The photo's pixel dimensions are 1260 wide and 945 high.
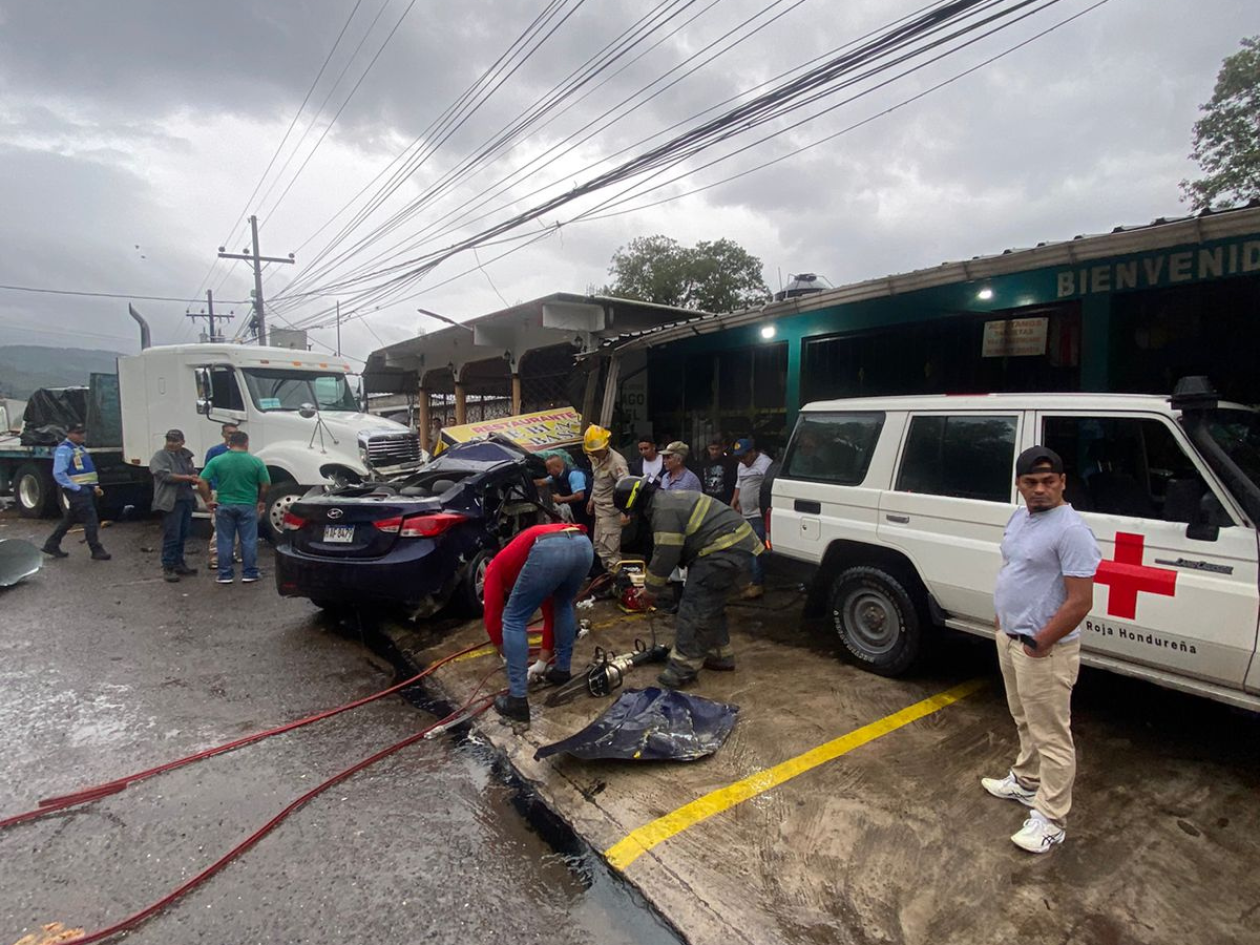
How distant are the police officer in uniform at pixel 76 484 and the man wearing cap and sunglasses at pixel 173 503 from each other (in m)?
1.27

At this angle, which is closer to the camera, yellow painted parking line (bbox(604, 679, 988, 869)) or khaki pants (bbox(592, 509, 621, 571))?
yellow painted parking line (bbox(604, 679, 988, 869))

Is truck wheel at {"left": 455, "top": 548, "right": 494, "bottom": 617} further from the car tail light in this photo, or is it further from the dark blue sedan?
the car tail light

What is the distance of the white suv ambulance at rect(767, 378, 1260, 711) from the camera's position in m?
2.88

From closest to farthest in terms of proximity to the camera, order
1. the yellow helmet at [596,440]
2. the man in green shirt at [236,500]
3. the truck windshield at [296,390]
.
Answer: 1. the yellow helmet at [596,440]
2. the man in green shirt at [236,500]
3. the truck windshield at [296,390]

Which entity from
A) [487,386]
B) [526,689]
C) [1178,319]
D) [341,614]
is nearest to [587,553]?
[526,689]

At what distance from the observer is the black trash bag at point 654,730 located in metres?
3.22

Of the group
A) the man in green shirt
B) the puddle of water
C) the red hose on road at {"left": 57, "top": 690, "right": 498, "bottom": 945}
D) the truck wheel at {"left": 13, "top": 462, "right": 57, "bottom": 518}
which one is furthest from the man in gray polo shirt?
the truck wheel at {"left": 13, "top": 462, "right": 57, "bottom": 518}

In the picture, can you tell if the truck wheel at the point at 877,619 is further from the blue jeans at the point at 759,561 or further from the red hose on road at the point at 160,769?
the red hose on road at the point at 160,769

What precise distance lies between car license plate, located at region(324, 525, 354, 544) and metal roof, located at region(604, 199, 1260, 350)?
4.59 metres

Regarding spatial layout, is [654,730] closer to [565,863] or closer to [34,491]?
[565,863]

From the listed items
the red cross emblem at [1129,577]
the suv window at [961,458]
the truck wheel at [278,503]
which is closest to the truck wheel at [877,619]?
the suv window at [961,458]

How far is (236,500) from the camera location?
6887mm

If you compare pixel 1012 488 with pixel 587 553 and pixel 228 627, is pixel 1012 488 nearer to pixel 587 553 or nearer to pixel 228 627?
pixel 587 553

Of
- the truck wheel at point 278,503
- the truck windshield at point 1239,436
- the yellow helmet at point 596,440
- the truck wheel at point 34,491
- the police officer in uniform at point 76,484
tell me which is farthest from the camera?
the truck wheel at point 34,491
